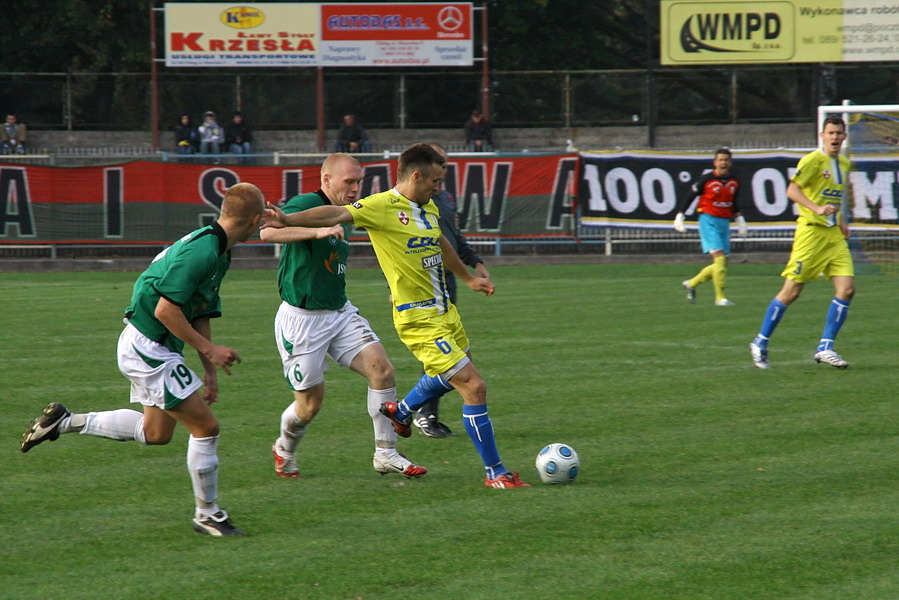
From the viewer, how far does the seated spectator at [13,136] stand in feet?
93.6

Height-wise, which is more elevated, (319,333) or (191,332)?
(191,332)

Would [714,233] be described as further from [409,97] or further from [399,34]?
[399,34]

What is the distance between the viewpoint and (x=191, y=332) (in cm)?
556

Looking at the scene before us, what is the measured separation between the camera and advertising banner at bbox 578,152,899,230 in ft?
77.1

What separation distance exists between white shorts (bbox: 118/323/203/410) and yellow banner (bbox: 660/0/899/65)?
1106 inches

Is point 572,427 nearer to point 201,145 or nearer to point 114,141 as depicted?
point 201,145

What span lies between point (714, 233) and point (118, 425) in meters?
12.5

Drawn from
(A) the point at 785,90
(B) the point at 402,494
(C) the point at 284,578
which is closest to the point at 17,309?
(B) the point at 402,494

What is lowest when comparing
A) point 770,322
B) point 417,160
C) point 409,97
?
point 770,322

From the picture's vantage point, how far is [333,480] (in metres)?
7.12

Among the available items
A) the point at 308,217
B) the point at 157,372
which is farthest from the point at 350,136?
the point at 157,372

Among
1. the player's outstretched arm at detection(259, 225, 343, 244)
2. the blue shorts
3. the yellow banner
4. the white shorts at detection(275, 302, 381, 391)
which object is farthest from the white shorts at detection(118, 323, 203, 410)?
the yellow banner

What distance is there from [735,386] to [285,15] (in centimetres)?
2396

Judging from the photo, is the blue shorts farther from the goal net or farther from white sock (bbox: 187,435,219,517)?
white sock (bbox: 187,435,219,517)
